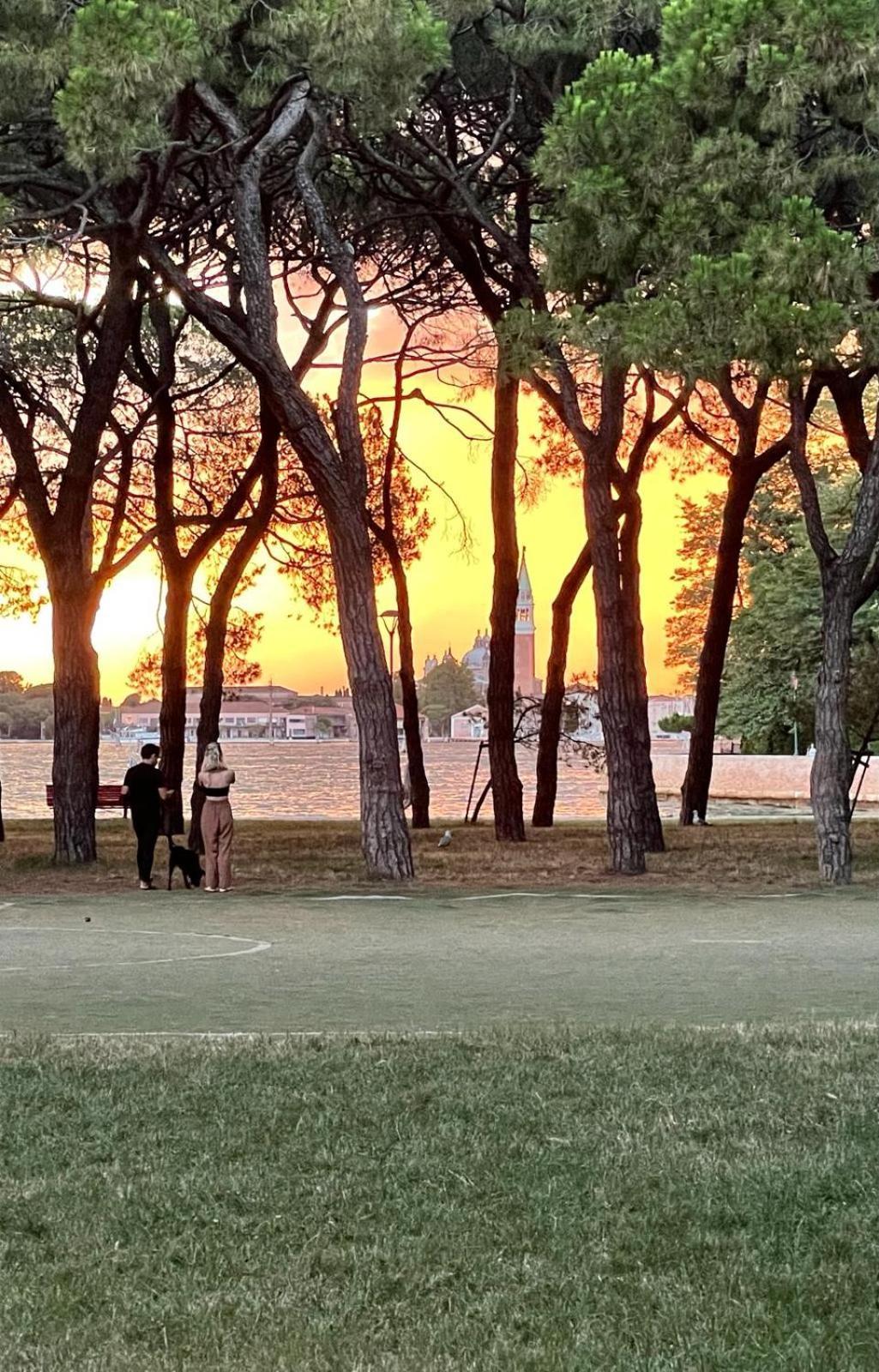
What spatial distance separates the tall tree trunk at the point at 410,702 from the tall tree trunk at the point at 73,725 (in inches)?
404

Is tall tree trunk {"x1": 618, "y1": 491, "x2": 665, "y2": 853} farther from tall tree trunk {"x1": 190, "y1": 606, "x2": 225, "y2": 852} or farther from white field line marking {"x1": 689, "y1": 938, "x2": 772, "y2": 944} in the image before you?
white field line marking {"x1": 689, "y1": 938, "x2": 772, "y2": 944}

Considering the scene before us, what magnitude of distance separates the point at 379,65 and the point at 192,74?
1931mm

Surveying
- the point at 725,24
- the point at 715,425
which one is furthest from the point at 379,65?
the point at 715,425

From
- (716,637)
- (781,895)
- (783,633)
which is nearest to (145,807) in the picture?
(781,895)

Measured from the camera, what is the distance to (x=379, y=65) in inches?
656

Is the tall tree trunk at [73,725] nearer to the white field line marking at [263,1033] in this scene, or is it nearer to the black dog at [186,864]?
the black dog at [186,864]

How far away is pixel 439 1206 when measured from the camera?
5848 mm

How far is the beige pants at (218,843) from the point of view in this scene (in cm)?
1867

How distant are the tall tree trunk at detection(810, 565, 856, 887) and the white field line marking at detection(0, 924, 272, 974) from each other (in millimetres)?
7955

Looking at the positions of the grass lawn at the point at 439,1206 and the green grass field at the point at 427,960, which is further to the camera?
the green grass field at the point at 427,960

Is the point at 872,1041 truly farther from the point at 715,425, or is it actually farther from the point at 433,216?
the point at 715,425

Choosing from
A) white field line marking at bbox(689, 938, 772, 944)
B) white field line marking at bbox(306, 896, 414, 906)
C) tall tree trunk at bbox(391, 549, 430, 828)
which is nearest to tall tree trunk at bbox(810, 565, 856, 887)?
white field line marking at bbox(306, 896, 414, 906)

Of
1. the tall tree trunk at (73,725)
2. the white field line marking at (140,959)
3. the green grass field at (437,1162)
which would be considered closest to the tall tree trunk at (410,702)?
the tall tree trunk at (73,725)

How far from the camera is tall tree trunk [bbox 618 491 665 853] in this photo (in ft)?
74.7
